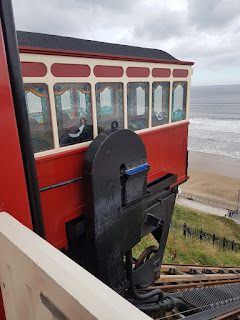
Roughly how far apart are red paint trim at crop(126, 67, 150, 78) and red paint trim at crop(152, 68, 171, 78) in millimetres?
186

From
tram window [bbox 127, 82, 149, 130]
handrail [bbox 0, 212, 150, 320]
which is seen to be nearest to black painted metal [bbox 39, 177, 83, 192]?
tram window [bbox 127, 82, 149, 130]

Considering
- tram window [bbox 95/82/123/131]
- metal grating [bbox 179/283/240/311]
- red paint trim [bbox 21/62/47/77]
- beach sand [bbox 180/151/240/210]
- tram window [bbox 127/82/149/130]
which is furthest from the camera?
beach sand [bbox 180/151/240/210]

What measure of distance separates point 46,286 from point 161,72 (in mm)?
4184

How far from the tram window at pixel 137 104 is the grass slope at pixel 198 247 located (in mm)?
5981

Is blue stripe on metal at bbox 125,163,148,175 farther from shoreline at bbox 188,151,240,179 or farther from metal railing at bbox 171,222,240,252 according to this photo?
shoreline at bbox 188,151,240,179

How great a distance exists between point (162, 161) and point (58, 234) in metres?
2.62

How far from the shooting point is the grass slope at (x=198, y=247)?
1026 cm

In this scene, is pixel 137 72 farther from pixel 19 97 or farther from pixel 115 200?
pixel 19 97

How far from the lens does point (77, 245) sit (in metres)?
3.79

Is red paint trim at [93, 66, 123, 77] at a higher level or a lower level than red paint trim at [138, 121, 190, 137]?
higher

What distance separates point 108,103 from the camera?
366cm

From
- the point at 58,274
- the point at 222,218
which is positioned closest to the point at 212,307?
the point at 58,274

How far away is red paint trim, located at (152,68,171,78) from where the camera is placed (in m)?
4.30

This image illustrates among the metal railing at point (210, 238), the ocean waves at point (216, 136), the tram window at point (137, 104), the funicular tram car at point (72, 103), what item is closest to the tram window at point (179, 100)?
the funicular tram car at point (72, 103)
